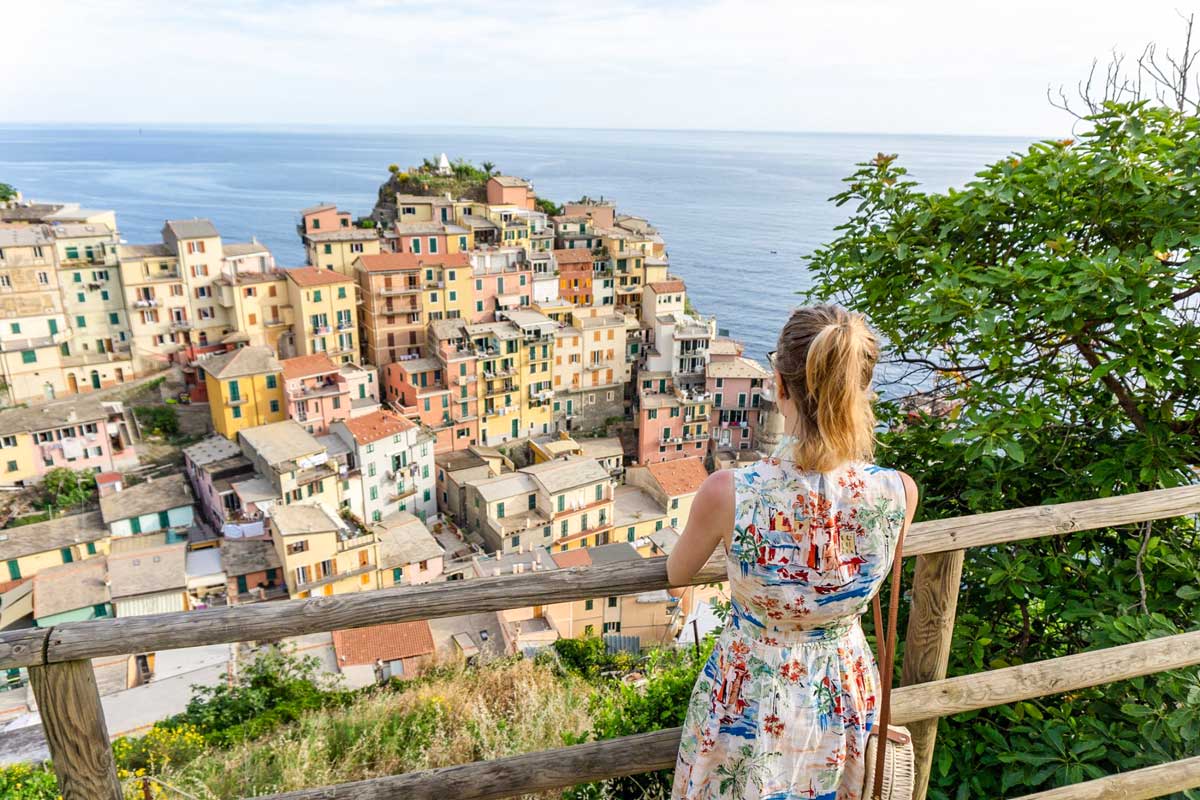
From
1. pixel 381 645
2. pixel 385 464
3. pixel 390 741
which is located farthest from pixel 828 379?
pixel 385 464

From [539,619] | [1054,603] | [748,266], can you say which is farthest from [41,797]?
[748,266]

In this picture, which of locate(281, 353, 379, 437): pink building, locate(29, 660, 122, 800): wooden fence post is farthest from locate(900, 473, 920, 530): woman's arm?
locate(281, 353, 379, 437): pink building

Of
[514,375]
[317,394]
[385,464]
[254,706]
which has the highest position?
[254,706]

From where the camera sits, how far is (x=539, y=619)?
1984 cm

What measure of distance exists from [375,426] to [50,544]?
9748 millimetres

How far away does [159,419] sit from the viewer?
29016 mm

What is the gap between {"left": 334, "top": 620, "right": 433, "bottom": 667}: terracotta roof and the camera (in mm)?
16203

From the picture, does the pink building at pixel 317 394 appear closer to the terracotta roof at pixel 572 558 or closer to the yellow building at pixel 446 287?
the yellow building at pixel 446 287

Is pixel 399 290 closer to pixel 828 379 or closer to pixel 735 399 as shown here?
pixel 735 399

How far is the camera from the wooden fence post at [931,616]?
2.28 metres

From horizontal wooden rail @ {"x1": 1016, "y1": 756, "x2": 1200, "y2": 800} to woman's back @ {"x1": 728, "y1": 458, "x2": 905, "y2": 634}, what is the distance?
1.32 m

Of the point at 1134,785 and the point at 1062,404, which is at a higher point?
the point at 1062,404

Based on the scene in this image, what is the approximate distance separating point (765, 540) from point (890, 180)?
3.33 metres

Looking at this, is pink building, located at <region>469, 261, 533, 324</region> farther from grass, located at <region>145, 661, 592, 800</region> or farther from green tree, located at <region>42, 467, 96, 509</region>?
grass, located at <region>145, 661, 592, 800</region>
